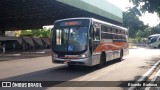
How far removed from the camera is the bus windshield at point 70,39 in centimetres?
1500

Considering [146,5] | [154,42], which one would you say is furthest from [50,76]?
[154,42]

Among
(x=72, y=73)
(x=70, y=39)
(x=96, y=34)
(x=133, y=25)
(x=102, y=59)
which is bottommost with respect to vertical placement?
(x=72, y=73)

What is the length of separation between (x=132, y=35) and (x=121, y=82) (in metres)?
96.0

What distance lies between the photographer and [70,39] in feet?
50.0

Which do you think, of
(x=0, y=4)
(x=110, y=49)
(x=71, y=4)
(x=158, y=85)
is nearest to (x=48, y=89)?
(x=158, y=85)

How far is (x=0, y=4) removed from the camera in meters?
36.1

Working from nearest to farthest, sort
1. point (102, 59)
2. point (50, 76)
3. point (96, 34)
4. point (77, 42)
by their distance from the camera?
point (50, 76) → point (77, 42) → point (96, 34) → point (102, 59)

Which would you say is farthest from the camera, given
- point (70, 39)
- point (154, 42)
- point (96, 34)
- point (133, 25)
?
point (133, 25)

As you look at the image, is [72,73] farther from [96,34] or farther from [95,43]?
[96,34]

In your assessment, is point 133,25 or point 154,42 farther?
point 133,25

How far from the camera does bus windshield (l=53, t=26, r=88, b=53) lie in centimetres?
1500

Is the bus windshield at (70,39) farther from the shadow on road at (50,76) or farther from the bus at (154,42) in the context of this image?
the bus at (154,42)

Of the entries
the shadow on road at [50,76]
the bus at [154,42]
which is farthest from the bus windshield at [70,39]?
the bus at [154,42]

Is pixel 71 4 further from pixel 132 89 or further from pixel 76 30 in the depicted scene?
pixel 132 89
